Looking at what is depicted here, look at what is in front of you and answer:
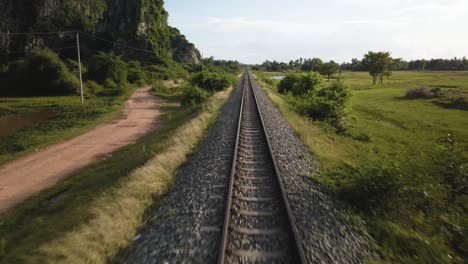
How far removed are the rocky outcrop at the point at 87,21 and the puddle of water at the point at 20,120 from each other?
45078mm

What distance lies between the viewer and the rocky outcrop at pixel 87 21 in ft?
203

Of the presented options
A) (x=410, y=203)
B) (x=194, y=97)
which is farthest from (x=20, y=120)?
(x=410, y=203)

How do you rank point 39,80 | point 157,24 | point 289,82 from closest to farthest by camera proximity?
point 39,80, point 289,82, point 157,24

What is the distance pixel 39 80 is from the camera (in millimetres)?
39812

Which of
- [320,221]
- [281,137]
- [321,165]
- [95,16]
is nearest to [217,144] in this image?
[281,137]

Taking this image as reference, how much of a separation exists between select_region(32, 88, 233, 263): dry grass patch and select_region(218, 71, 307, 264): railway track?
204 centimetres

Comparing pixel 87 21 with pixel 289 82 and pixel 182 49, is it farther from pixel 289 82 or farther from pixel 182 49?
pixel 289 82

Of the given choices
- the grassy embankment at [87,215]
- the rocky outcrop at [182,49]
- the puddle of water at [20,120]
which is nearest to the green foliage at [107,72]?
the puddle of water at [20,120]

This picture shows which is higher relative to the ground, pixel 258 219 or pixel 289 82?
pixel 289 82

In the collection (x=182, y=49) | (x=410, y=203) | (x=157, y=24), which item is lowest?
(x=410, y=203)

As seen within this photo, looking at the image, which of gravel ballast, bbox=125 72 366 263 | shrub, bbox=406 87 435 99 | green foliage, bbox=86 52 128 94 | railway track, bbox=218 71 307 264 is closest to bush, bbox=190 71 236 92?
green foliage, bbox=86 52 128 94

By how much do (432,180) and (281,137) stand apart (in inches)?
262

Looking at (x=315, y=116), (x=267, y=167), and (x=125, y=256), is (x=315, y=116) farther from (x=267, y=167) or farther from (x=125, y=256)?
(x=125, y=256)

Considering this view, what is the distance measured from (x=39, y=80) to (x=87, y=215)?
43148mm
